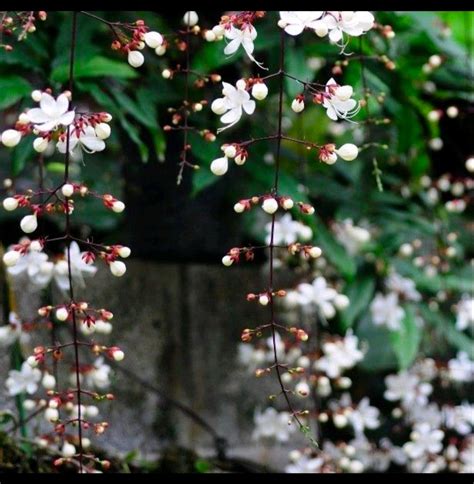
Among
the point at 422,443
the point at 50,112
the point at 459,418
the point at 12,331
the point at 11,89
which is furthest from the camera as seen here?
the point at 459,418

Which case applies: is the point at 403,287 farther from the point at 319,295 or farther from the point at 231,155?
the point at 231,155

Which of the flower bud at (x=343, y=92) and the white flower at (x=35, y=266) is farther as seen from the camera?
the white flower at (x=35, y=266)

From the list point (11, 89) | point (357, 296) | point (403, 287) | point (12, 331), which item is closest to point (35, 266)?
point (12, 331)

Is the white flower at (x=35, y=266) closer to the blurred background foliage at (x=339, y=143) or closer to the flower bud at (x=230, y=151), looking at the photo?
the blurred background foliage at (x=339, y=143)

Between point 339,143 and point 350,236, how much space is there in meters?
0.22

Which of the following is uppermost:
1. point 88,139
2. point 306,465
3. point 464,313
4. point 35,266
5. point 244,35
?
point 244,35

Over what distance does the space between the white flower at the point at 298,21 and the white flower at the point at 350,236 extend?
2.24ft

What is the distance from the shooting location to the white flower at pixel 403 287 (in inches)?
59.7

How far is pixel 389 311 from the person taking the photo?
1.48 m

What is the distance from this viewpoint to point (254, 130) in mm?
1407

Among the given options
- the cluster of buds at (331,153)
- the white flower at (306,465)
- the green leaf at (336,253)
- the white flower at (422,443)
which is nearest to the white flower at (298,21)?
the cluster of buds at (331,153)

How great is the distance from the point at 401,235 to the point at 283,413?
39 centimetres

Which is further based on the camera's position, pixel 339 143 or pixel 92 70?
pixel 339 143

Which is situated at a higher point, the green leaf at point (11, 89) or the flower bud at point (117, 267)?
the green leaf at point (11, 89)
